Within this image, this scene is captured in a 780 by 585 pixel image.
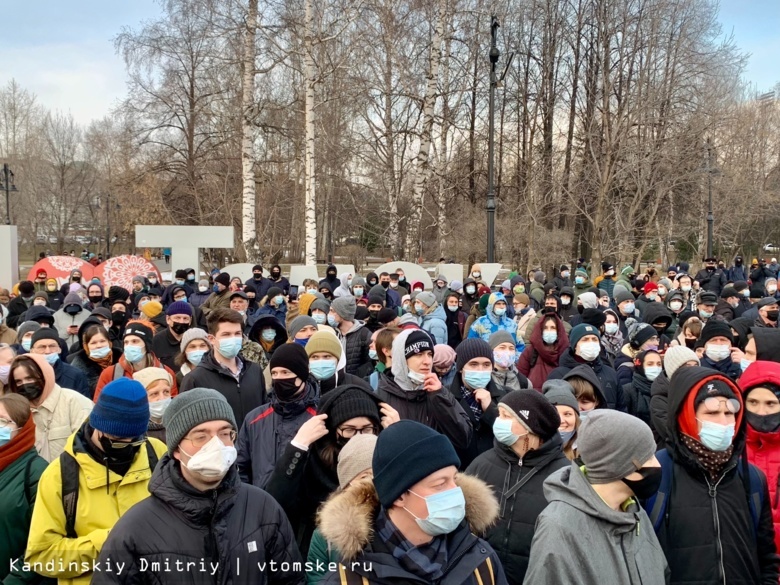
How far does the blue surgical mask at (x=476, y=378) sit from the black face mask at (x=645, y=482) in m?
2.20

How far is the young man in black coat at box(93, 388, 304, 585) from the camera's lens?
8.04ft

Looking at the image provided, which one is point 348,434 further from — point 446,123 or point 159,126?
→ point 159,126

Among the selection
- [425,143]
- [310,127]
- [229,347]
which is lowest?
[229,347]

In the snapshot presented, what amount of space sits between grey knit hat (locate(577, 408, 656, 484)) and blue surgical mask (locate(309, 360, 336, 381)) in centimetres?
238

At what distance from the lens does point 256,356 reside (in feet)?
19.2

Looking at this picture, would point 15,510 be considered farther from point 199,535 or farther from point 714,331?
point 714,331

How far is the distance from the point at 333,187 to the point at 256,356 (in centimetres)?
2850

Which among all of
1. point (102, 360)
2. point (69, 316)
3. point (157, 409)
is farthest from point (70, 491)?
point (69, 316)

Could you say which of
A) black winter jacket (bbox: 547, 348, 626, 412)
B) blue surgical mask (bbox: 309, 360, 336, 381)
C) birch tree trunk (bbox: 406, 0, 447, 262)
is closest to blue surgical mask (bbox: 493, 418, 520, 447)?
blue surgical mask (bbox: 309, 360, 336, 381)

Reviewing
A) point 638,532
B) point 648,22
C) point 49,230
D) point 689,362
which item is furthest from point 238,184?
point 638,532

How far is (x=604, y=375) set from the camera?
19.5 feet

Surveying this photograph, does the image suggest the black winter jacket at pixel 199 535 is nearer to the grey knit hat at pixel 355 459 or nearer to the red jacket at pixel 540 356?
the grey knit hat at pixel 355 459

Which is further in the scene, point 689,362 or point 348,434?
point 689,362

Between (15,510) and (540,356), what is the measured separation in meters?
5.04
